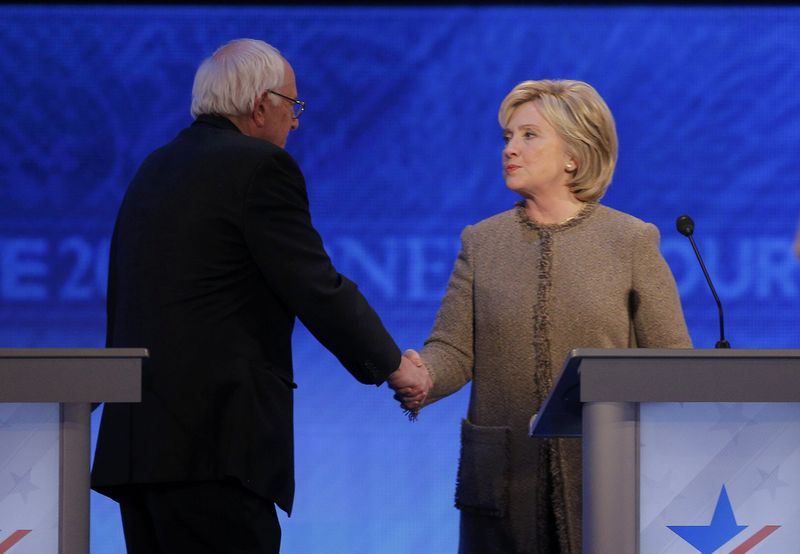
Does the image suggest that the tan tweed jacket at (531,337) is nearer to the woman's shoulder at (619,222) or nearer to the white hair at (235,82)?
the woman's shoulder at (619,222)

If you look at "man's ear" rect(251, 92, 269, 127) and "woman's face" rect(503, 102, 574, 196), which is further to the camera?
"woman's face" rect(503, 102, 574, 196)

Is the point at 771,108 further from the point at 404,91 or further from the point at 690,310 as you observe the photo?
the point at 404,91

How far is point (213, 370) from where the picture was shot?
2.12 meters

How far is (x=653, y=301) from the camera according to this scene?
2.47 m

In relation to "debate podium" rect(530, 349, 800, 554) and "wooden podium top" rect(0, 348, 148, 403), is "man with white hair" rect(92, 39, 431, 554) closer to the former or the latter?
"wooden podium top" rect(0, 348, 148, 403)

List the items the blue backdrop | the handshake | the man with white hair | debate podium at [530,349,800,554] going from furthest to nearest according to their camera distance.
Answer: the blue backdrop, the handshake, the man with white hair, debate podium at [530,349,800,554]

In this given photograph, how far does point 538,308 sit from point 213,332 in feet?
2.39

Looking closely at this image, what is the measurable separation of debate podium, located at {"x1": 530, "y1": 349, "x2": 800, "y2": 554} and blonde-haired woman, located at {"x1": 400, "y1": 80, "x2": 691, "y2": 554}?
73cm

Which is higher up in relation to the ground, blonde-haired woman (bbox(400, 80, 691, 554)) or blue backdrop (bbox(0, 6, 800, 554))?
blue backdrop (bbox(0, 6, 800, 554))

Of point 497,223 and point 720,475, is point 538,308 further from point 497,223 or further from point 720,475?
point 720,475

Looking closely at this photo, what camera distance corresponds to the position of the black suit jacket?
2.10 m

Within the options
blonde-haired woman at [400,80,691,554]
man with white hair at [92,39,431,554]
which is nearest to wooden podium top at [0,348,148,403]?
man with white hair at [92,39,431,554]

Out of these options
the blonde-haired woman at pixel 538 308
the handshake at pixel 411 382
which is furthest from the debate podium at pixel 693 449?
the handshake at pixel 411 382

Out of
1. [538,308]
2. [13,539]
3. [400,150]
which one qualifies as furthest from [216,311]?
[400,150]
